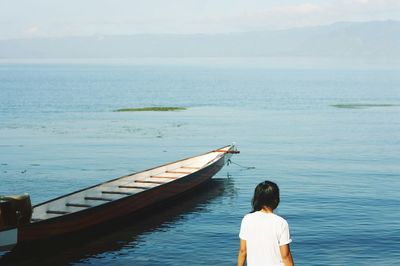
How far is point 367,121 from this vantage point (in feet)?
252

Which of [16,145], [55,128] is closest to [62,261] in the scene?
[16,145]

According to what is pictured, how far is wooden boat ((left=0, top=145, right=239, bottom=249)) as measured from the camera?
70.0 feet

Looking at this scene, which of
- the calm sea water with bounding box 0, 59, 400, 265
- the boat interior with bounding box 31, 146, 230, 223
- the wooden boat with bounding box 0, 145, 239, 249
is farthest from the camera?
the boat interior with bounding box 31, 146, 230, 223

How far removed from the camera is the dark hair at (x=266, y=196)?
31.7ft

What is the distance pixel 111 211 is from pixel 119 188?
4904mm

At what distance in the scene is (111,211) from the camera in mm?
26422

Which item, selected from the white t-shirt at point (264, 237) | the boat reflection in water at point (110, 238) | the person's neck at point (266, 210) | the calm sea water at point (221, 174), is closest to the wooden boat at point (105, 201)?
the boat reflection in water at point (110, 238)

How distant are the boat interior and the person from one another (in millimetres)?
15066

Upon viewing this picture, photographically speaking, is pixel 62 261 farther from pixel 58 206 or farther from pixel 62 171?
pixel 62 171

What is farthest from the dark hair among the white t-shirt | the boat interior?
the boat interior

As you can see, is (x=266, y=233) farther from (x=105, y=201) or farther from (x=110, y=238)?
(x=105, y=201)

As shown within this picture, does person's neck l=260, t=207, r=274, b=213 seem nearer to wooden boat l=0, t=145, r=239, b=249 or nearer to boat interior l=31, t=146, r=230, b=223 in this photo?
wooden boat l=0, t=145, r=239, b=249

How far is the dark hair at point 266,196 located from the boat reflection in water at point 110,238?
13.5m

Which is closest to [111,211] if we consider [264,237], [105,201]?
[105,201]
